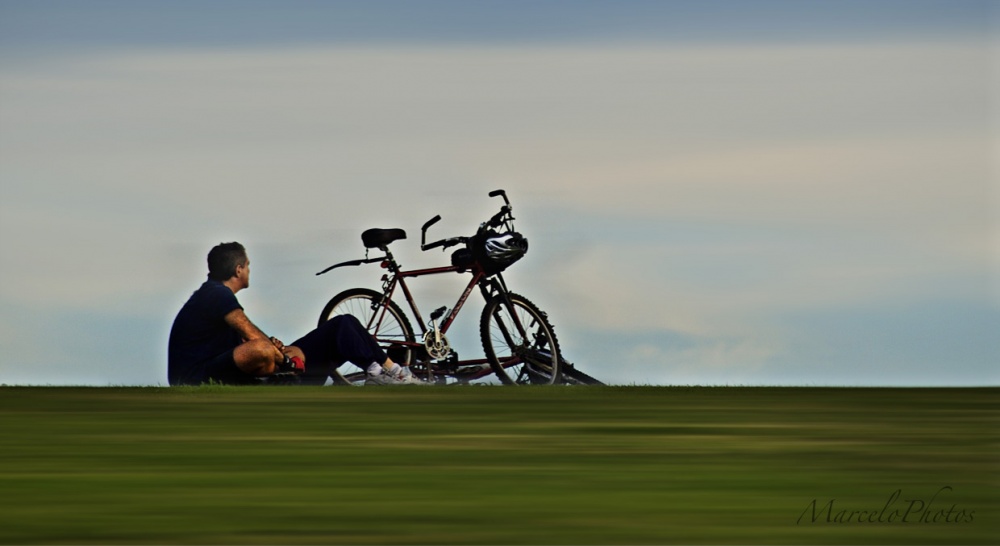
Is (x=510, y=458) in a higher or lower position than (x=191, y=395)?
lower

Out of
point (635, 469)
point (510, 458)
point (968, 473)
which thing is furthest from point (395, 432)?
point (968, 473)

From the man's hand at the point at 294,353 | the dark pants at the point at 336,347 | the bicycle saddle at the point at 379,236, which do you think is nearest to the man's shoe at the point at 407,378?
the dark pants at the point at 336,347

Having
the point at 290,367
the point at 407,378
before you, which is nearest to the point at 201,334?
the point at 290,367

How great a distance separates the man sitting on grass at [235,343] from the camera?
11047 millimetres

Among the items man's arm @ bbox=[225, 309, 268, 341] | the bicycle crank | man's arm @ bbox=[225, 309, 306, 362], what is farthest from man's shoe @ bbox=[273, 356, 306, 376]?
the bicycle crank

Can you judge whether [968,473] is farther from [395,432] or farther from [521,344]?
[521,344]

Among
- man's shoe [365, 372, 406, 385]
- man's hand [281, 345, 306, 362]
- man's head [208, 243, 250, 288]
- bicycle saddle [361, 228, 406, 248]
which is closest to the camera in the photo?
man's head [208, 243, 250, 288]

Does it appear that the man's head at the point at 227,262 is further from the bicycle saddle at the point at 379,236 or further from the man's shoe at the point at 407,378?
the man's shoe at the point at 407,378

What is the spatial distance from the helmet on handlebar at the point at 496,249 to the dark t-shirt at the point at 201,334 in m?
2.17

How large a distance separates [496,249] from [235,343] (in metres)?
2.34

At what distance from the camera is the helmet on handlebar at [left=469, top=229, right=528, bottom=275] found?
489 inches

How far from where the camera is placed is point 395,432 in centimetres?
778

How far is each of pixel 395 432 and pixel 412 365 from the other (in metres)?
4.34

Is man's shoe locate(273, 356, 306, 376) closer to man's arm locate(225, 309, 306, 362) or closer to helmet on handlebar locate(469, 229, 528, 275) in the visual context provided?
man's arm locate(225, 309, 306, 362)
